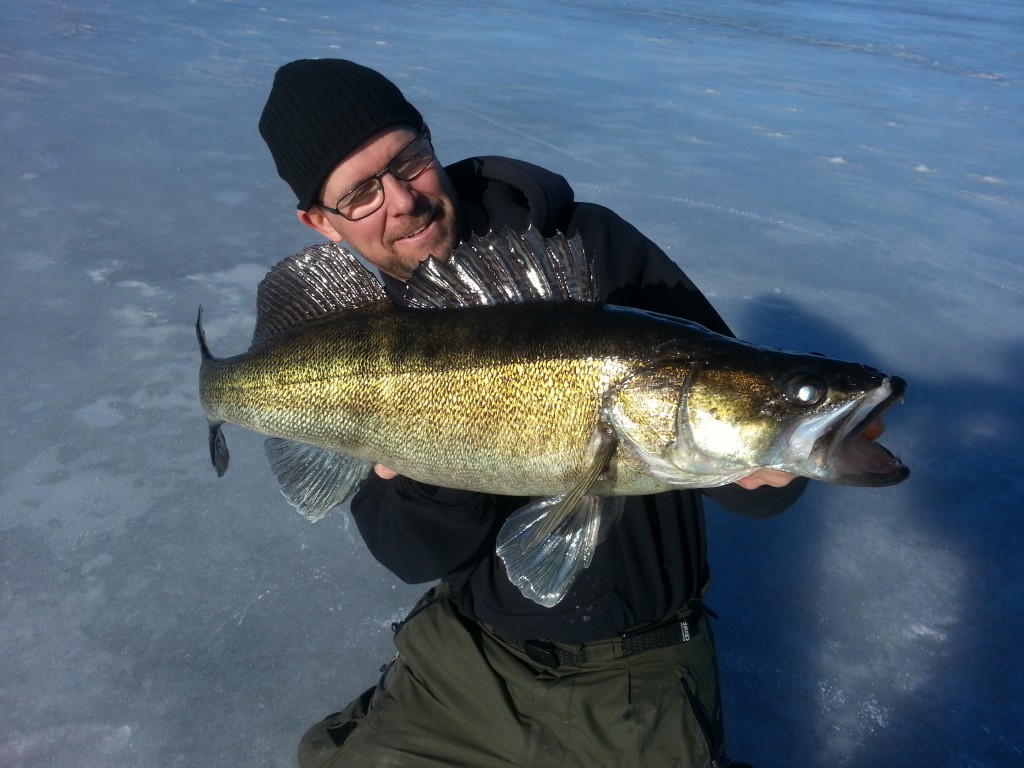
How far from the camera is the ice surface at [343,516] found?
89.4 inches

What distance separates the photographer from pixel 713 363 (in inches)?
62.9

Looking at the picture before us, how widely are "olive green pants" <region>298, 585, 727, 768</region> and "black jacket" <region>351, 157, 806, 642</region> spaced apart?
0.44 ft

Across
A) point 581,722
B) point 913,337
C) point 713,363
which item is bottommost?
point 581,722

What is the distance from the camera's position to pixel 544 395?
65.2 inches

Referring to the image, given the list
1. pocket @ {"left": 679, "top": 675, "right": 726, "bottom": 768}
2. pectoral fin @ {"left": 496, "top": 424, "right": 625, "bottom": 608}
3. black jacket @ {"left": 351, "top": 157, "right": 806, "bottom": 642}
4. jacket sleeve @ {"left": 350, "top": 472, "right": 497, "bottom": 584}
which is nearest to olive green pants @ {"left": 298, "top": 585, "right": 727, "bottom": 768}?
pocket @ {"left": 679, "top": 675, "right": 726, "bottom": 768}

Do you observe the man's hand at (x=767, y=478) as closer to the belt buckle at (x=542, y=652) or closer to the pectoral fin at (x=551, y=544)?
the pectoral fin at (x=551, y=544)

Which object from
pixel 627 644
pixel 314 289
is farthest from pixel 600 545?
pixel 314 289

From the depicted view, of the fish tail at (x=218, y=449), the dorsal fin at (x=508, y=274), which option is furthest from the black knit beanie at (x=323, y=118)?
the fish tail at (x=218, y=449)

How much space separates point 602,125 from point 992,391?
16.3 feet

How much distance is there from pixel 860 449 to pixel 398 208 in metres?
1.49

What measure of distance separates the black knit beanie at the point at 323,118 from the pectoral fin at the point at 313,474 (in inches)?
32.9

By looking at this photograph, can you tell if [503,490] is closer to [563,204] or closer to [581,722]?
[581,722]

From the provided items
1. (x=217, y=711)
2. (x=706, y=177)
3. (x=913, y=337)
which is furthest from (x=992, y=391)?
(x=217, y=711)

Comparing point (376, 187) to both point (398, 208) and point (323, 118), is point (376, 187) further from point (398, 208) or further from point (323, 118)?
point (323, 118)
